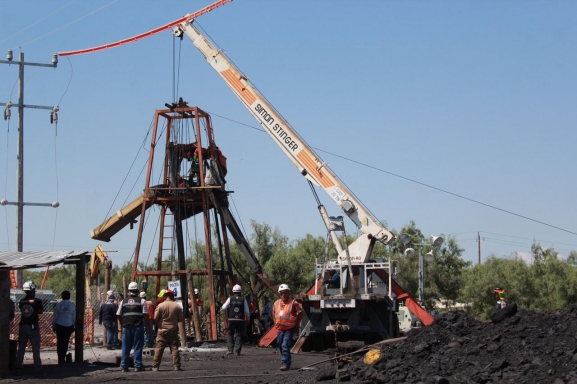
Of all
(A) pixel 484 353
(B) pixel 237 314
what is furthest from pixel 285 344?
(A) pixel 484 353

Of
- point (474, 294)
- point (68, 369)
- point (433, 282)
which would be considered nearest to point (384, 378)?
point (68, 369)

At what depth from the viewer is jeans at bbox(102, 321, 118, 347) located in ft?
80.2

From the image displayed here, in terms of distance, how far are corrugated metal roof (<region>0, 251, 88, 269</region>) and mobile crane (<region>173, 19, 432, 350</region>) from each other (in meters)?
7.95

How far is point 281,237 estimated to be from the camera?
51625mm

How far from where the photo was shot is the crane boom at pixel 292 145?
26.1 meters

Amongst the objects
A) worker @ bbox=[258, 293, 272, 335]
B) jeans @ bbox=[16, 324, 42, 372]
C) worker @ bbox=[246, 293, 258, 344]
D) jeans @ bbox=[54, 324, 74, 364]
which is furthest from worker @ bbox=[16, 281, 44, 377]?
worker @ bbox=[258, 293, 272, 335]

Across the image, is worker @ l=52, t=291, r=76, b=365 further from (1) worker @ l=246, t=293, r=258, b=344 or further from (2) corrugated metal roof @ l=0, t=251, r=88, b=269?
(1) worker @ l=246, t=293, r=258, b=344

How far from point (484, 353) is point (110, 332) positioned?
13.8m

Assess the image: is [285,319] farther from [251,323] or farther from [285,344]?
[251,323]

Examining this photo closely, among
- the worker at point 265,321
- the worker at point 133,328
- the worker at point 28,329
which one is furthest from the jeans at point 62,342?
the worker at point 265,321

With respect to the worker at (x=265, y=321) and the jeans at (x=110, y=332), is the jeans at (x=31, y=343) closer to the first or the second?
the jeans at (x=110, y=332)

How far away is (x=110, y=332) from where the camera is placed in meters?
24.9

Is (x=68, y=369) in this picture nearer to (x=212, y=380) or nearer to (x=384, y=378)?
(x=212, y=380)

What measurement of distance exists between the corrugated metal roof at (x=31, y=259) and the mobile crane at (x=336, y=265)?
795cm
